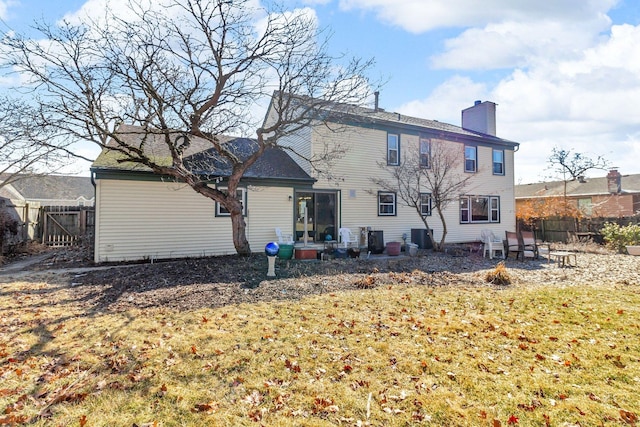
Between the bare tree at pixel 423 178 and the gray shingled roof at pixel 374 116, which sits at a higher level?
the gray shingled roof at pixel 374 116

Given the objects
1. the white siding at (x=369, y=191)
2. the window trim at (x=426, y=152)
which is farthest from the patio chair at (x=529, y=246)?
the window trim at (x=426, y=152)

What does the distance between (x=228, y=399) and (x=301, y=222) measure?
1052cm

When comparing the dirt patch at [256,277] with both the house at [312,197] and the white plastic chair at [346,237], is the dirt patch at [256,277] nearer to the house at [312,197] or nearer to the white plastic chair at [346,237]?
the house at [312,197]

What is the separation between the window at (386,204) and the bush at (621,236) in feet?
31.8

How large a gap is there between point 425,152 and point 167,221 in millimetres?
11845

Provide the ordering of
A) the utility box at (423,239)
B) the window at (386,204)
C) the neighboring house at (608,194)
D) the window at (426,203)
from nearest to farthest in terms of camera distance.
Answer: the utility box at (423,239) → the window at (386,204) → the window at (426,203) → the neighboring house at (608,194)

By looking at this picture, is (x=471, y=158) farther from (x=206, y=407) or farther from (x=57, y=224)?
(x=57, y=224)

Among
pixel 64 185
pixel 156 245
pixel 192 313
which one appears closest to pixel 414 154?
pixel 156 245

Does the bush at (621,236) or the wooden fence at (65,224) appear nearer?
the bush at (621,236)

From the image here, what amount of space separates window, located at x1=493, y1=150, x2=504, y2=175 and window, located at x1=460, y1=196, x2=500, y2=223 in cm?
147

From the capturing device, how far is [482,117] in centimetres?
1930

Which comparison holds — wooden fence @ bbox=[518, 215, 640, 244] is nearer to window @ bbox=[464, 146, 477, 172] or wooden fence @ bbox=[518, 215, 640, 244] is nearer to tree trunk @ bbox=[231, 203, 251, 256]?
window @ bbox=[464, 146, 477, 172]

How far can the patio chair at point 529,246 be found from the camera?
40.3 feet

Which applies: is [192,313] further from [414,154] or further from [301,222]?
[414,154]
